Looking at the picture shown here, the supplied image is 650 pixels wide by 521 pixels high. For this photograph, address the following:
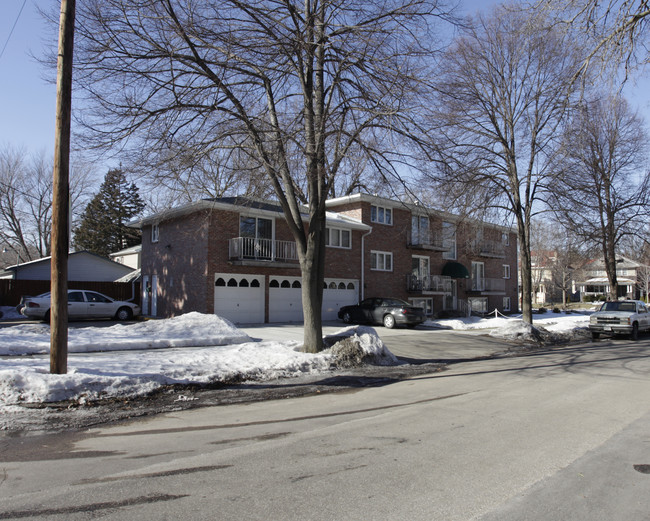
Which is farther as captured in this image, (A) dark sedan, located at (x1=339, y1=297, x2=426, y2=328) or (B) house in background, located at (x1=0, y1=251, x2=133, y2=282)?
(B) house in background, located at (x1=0, y1=251, x2=133, y2=282)

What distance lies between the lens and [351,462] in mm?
4941

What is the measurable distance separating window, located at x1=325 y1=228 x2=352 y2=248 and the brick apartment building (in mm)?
53

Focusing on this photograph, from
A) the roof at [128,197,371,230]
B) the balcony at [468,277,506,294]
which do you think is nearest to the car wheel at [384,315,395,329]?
the roof at [128,197,371,230]

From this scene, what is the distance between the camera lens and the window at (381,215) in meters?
28.1

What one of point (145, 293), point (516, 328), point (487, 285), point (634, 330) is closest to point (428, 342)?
point (516, 328)

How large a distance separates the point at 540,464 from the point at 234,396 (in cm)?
506

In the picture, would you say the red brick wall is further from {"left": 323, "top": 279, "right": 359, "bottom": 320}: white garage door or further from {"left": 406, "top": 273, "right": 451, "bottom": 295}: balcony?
{"left": 406, "top": 273, "right": 451, "bottom": 295}: balcony

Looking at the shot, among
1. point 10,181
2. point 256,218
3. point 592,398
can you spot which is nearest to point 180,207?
point 256,218

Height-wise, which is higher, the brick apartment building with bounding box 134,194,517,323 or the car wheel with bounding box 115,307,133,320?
the brick apartment building with bounding box 134,194,517,323

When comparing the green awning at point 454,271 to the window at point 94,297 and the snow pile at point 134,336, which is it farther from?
the window at point 94,297

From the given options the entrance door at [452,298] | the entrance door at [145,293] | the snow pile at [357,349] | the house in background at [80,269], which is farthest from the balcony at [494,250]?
the house in background at [80,269]

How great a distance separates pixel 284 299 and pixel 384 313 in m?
4.92

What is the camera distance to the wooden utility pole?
773cm

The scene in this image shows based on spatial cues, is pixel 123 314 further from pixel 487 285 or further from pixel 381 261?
pixel 487 285
